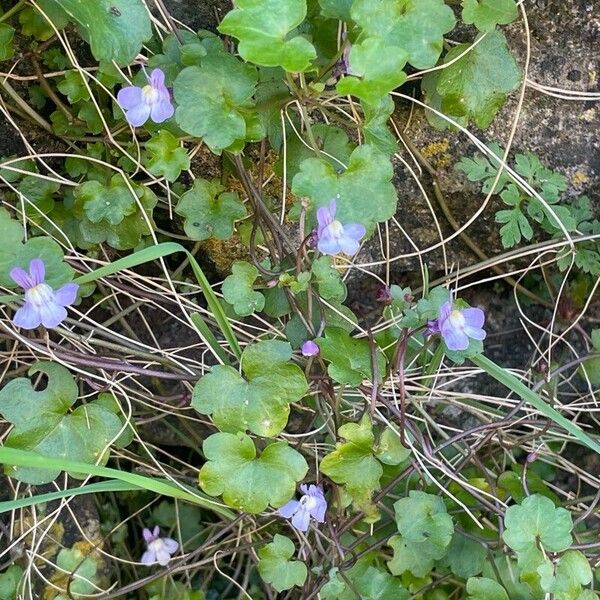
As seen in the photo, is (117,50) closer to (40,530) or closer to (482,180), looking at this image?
(482,180)

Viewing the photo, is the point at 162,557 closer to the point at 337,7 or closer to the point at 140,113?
the point at 140,113

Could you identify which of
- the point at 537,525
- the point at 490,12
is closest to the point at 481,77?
the point at 490,12

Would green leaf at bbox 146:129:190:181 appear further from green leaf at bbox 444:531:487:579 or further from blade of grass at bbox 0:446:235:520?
green leaf at bbox 444:531:487:579

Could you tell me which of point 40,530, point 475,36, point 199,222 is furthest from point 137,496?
point 475,36

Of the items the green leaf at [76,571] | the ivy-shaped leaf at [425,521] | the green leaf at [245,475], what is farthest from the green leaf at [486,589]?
the green leaf at [76,571]

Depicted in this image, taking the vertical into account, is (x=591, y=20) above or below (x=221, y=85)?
below

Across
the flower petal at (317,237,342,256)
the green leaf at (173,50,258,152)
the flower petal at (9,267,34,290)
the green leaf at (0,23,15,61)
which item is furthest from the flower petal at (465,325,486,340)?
the green leaf at (0,23,15,61)
